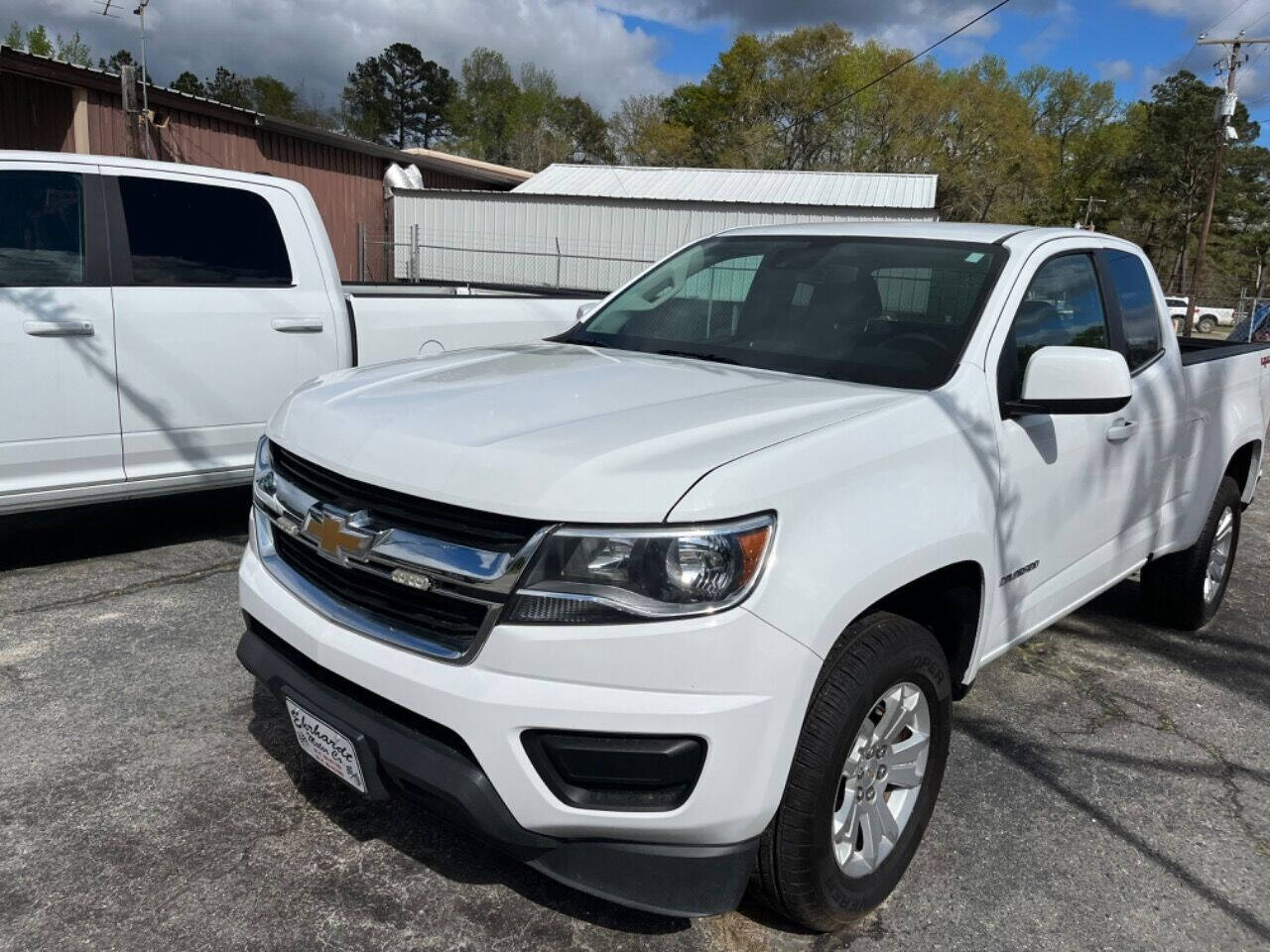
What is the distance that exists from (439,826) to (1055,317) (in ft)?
8.30

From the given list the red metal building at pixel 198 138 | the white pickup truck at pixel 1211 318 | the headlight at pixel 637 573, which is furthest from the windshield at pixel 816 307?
the white pickup truck at pixel 1211 318

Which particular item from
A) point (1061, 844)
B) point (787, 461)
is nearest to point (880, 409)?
point (787, 461)

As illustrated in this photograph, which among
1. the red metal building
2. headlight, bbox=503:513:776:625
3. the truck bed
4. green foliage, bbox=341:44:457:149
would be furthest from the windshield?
green foliage, bbox=341:44:457:149

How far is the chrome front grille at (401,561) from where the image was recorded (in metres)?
2.02

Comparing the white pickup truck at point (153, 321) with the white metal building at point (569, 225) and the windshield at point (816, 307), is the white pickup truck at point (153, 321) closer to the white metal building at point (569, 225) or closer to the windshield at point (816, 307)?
the windshield at point (816, 307)

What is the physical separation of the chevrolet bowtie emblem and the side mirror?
1810mm

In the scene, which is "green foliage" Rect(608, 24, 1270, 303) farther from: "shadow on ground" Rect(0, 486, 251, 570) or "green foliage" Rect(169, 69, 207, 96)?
"shadow on ground" Rect(0, 486, 251, 570)

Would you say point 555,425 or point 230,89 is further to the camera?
point 230,89

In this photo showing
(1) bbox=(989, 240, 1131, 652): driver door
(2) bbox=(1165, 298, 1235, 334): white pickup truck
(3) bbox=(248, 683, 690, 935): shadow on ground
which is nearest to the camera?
(3) bbox=(248, 683, 690, 935): shadow on ground

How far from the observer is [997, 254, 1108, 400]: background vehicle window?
300cm

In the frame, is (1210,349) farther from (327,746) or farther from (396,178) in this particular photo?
(396,178)

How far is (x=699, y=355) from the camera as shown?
329cm

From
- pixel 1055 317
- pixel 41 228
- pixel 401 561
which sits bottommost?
pixel 401 561

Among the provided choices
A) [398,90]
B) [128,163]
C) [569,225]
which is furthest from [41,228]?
[398,90]
